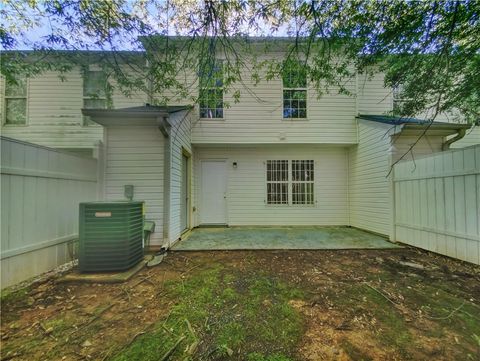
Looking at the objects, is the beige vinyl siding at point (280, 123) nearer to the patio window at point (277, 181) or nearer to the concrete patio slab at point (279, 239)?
the patio window at point (277, 181)

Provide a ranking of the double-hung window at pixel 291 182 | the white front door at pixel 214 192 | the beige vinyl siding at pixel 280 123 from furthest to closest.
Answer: the double-hung window at pixel 291 182, the white front door at pixel 214 192, the beige vinyl siding at pixel 280 123

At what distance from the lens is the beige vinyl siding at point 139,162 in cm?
459

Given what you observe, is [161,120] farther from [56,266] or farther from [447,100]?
[447,100]

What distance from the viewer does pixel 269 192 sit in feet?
24.3

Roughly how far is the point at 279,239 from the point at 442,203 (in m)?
3.35

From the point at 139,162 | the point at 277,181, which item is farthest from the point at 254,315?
the point at 277,181

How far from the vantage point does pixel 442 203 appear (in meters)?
4.15

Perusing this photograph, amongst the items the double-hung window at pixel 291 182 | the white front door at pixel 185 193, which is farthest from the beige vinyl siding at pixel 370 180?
the white front door at pixel 185 193

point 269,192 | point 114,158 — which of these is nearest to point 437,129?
point 269,192

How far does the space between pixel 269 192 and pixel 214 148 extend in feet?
7.90

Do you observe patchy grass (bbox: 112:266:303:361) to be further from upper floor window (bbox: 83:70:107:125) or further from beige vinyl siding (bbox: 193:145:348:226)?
upper floor window (bbox: 83:70:107:125)

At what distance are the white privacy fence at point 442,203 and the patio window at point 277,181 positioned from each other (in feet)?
10.3

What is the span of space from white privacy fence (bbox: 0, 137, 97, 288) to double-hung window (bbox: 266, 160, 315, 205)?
5281mm

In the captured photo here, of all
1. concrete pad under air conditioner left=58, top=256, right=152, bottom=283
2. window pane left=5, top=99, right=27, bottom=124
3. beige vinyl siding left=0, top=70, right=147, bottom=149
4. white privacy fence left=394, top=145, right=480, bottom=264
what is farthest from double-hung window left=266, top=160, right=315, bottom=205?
window pane left=5, top=99, right=27, bottom=124
